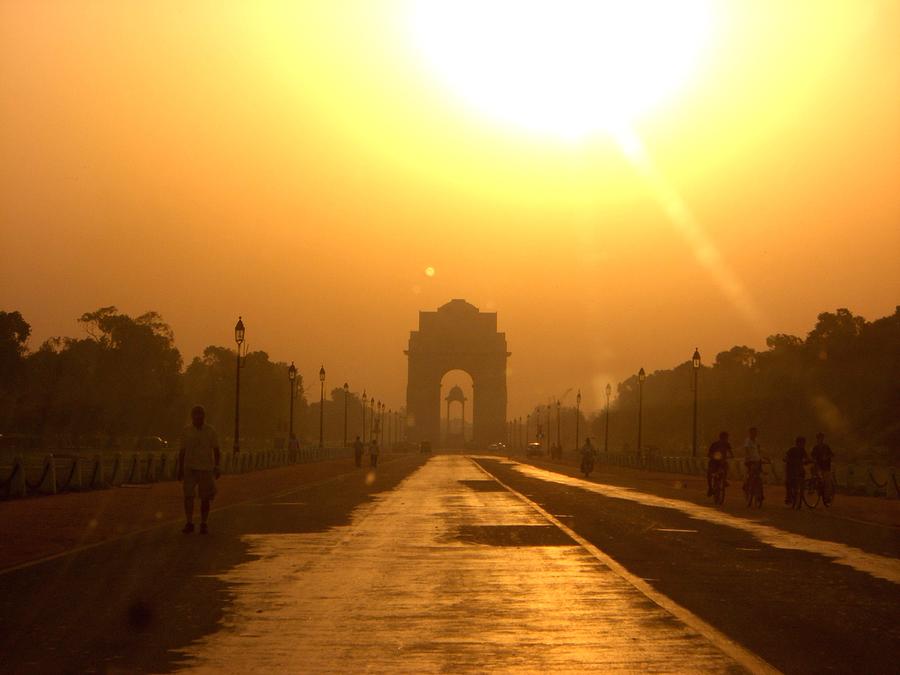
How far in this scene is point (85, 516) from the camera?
21391 millimetres

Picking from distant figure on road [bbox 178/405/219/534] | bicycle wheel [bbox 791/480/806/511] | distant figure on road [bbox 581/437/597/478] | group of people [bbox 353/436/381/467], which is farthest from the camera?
group of people [bbox 353/436/381/467]

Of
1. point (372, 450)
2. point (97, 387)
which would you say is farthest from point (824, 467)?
point (97, 387)

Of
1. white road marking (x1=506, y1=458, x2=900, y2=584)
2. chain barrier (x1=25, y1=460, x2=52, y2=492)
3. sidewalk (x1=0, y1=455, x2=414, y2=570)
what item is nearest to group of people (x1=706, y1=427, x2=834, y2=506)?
white road marking (x1=506, y1=458, x2=900, y2=584)

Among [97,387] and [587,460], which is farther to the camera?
[97,387]

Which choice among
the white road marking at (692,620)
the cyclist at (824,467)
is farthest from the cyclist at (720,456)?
the white road marking at (692,620)

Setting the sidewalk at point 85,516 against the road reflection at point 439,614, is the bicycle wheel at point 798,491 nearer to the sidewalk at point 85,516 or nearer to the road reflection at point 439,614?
the road reflection at point 439,614

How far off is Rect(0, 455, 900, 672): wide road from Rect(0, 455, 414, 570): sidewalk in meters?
0.86

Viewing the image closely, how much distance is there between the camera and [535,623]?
908cm

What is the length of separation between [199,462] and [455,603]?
25.0 ft

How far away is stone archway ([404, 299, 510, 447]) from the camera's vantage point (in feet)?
543

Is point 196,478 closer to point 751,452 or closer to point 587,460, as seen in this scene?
point 751,452

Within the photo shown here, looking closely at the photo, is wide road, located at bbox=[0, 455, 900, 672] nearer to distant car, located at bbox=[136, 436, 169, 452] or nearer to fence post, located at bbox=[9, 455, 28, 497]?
fence post, located at bbox=[9, 455, 28, 497]

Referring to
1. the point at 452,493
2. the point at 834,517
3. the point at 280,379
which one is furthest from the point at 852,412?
the point at 280,379

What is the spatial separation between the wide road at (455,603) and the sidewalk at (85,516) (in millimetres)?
855
